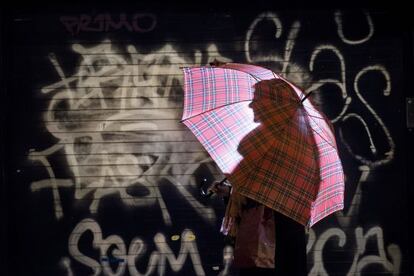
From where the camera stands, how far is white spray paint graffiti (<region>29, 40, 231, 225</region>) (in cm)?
618

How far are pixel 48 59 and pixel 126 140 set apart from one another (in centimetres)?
101

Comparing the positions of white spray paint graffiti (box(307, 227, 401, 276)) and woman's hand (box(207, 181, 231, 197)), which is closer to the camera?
woman's hand (box(207, 181, 231, 197))

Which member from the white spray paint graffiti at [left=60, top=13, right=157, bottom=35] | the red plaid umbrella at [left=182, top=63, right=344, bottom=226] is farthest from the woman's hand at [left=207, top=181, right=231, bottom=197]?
the white spray paint graffiti at [left=60, top=13, right=157, bottom=35]

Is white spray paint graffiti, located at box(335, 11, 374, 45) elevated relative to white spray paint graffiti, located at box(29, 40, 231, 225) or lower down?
elevated

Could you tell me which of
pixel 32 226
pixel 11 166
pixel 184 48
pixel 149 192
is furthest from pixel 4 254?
pixel 184 48

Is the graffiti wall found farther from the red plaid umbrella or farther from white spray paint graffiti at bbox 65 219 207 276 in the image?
the red plaid umbrella

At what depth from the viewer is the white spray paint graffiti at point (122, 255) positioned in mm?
6164

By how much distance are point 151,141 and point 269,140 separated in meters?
2.88

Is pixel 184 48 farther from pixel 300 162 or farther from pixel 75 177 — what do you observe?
pixel 300 162

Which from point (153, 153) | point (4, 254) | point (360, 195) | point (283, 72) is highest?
point (283, 72)

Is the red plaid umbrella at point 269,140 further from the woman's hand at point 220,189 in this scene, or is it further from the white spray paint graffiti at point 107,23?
the white spray paint graffiti at point 107,23

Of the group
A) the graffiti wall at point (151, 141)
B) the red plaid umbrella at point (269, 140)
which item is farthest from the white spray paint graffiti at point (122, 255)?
the red plaid umbrella at point (269, 140)

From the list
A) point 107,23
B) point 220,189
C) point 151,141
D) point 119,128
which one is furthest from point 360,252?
point 107,23

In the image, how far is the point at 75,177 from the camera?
6.18 meters
